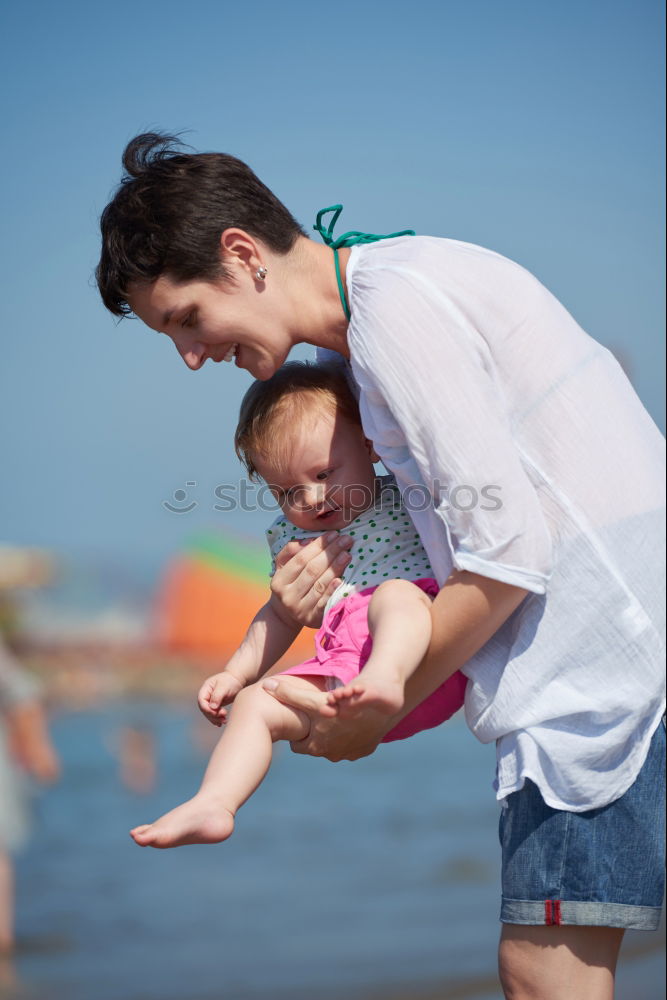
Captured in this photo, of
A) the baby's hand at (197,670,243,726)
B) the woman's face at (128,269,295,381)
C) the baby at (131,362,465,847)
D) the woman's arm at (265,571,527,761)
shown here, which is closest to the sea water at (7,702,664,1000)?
the baby's hand at (197,670,243,726)

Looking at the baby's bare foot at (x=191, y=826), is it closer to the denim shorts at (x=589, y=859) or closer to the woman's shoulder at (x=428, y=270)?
the denim shorts at (x=589, y=859)

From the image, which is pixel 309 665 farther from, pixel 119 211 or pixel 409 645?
pixel 119 211

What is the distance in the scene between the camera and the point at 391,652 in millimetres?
1759

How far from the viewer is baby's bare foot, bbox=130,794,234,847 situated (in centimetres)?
177

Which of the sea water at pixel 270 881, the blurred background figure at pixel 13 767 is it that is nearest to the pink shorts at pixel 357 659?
the sea water at pixel 270 881

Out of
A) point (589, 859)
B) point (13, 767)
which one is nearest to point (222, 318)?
point (589, 859)

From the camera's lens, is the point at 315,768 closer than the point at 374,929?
No

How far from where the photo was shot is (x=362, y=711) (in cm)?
174

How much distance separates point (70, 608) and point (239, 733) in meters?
10.7

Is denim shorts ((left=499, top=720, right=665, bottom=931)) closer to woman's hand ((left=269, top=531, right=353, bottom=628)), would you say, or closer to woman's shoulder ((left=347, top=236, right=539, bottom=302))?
woman's hand ((left=269, top=531, right=353, bottom=628))

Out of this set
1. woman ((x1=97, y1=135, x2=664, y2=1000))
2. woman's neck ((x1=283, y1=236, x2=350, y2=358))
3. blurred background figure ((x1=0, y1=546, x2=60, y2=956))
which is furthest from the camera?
blurred background figure ((x1=0, y1=546, x2=60, y2=956))

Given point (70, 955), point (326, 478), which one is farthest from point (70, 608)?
point (326, 478)

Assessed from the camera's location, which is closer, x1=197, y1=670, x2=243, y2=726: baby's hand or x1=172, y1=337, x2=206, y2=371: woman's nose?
x1=172, y1=337, x2=206, y2=371: woman's nose

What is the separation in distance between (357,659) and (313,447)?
17.5 inches
